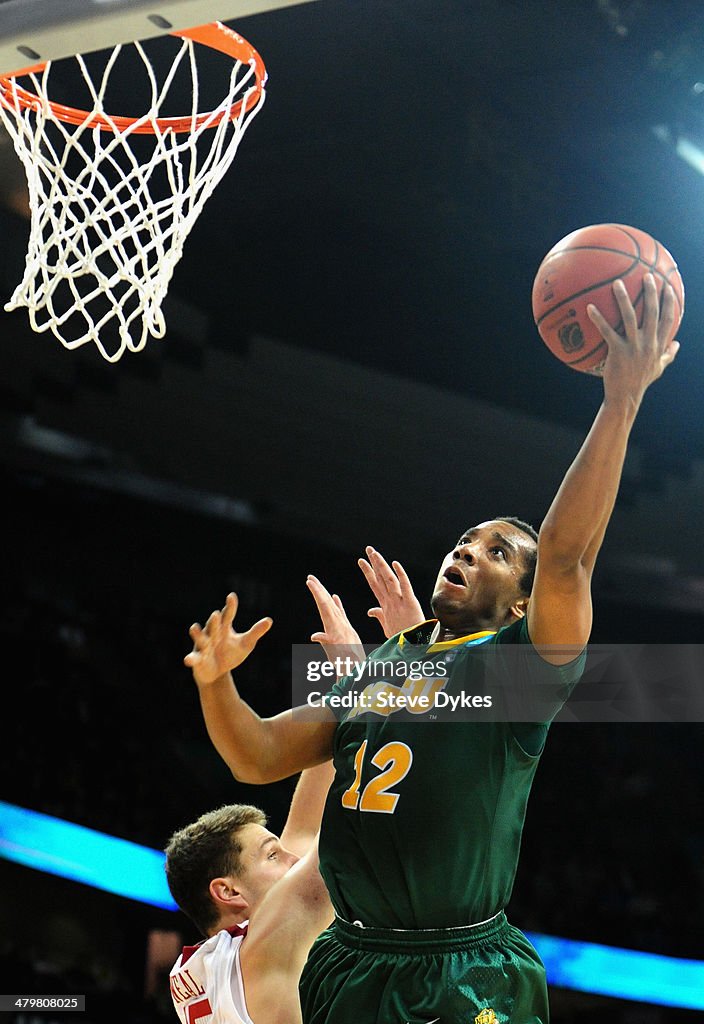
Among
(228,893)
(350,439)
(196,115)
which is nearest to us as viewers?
(228,893)

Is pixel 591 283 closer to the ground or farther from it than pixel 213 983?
farther from it

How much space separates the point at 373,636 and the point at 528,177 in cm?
302

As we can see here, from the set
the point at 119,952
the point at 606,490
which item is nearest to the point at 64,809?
Result: the point at 119,952

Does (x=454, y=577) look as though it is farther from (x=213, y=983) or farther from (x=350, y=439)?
(x=350, y=439)

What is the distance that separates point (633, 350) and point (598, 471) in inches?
8.4

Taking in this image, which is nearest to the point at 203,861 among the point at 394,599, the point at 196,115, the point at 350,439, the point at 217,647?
the point at 394,599

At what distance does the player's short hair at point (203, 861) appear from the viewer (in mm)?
2887

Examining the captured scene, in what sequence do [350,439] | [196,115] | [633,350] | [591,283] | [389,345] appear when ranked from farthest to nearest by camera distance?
[350,439] < [389,345] < [196,115] < [591,283] < [633,350]

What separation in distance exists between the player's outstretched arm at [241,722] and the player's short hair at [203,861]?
0.52 metres

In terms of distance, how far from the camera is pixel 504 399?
25.7 ft

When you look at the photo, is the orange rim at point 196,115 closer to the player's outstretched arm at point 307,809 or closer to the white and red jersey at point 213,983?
the player's outstretched arm at point 307,809

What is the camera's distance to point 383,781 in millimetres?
2295

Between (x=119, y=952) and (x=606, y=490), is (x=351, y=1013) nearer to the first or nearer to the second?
(x=606, y=490)

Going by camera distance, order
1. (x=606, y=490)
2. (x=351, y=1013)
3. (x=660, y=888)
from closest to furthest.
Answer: (x=606, y=490) → (x=351, y=1013) → (x=660, y=888)
